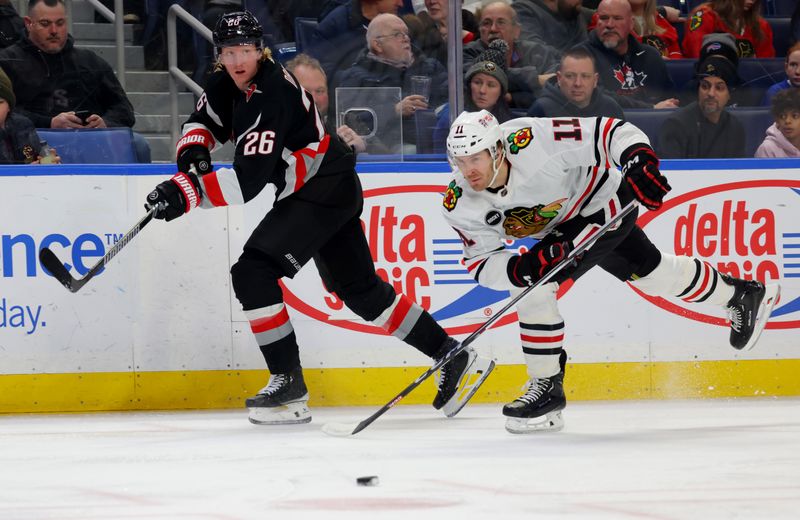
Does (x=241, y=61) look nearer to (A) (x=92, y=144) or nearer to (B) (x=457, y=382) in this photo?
(A) (x=92, y=144)

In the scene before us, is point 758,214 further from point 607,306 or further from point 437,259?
point 437,259

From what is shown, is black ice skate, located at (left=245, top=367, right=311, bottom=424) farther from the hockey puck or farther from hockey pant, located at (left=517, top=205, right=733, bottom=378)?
the hockey puck

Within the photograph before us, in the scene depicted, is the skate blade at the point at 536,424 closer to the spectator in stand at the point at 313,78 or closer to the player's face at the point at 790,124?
the spectator in stand at the point at 313,78

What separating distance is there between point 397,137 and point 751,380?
1.65 meters

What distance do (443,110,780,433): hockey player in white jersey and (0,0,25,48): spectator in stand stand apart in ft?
6.34

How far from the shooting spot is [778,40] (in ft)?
16.7

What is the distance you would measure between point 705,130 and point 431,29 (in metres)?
1.16

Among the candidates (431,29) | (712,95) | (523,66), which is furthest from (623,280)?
(431,29)

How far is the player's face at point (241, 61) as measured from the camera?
392 centimetres

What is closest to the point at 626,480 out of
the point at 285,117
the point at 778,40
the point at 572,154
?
the point at 572,154

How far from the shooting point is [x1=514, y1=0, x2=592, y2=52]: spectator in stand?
480cm

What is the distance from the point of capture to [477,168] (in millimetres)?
3621

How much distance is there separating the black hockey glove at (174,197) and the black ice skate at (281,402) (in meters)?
0.68

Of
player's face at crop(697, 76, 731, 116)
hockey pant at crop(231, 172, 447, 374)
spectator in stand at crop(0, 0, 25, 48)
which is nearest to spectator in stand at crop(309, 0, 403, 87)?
hockey pant at crop(231, 172, 447, 374)
